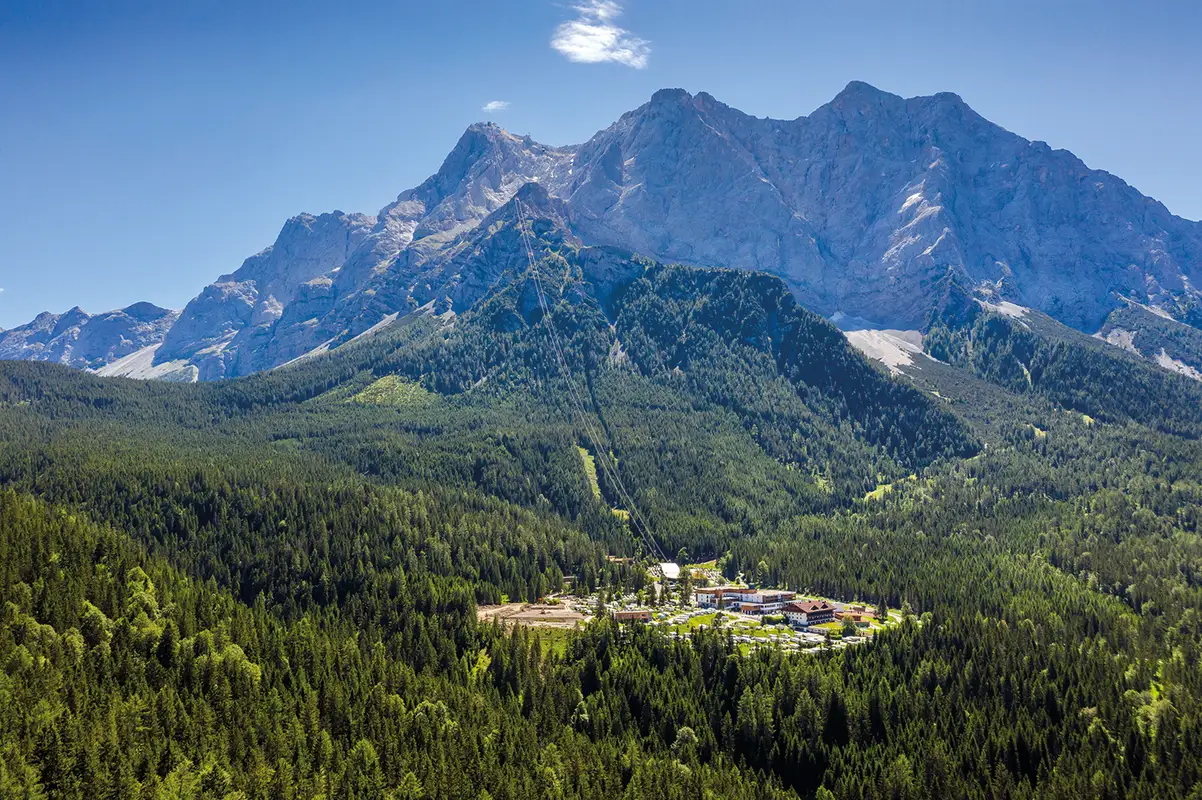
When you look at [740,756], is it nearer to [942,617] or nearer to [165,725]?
[942,617]

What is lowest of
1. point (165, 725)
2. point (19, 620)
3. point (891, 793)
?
point (891, 793)

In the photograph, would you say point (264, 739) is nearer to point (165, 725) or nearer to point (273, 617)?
point (165, 725)

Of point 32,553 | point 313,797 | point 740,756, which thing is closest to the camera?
point 313,797

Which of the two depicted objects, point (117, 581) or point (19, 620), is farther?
point (117, 581)

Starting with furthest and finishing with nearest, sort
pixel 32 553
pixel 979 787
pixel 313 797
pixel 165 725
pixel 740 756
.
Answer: pixel 32 553
pixel 740 756
pixel 979 787
pixel 165 725
pixel 313 797

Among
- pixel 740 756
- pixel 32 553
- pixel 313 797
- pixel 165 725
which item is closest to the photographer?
pixel 313 797

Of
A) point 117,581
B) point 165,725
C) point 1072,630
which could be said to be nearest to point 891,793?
point 1072,630

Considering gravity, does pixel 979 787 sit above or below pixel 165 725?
below

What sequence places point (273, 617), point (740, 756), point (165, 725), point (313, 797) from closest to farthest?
point (313, 797) < point (165, 725) < point (740, 756) < point (273, 617)

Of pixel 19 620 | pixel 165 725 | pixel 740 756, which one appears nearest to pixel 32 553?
pixel 19 620
